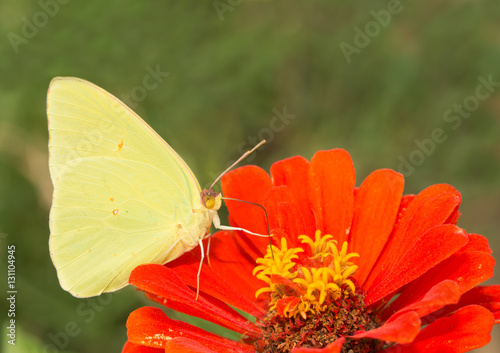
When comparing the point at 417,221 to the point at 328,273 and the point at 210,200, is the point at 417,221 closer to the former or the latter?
the point at 328,273

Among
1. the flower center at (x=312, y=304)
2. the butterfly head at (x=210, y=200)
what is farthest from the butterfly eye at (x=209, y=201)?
the flower center at (x=312, y=304)

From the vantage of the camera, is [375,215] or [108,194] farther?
[108,194]

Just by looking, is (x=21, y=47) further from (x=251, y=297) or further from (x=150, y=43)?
(x=251, y=297)

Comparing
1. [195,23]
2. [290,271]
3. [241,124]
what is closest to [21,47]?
[195,23]

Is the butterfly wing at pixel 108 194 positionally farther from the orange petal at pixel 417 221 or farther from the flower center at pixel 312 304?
the orange petal at pixel 417 221

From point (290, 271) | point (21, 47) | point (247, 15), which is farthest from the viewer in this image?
point (247, 15)

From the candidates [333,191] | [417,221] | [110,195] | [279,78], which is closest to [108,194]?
[110,195]

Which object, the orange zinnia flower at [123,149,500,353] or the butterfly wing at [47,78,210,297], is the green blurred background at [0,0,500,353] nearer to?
the butterfly wing at [47,78,210,297]

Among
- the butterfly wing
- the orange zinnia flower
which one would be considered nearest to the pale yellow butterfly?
the butterfly wing
